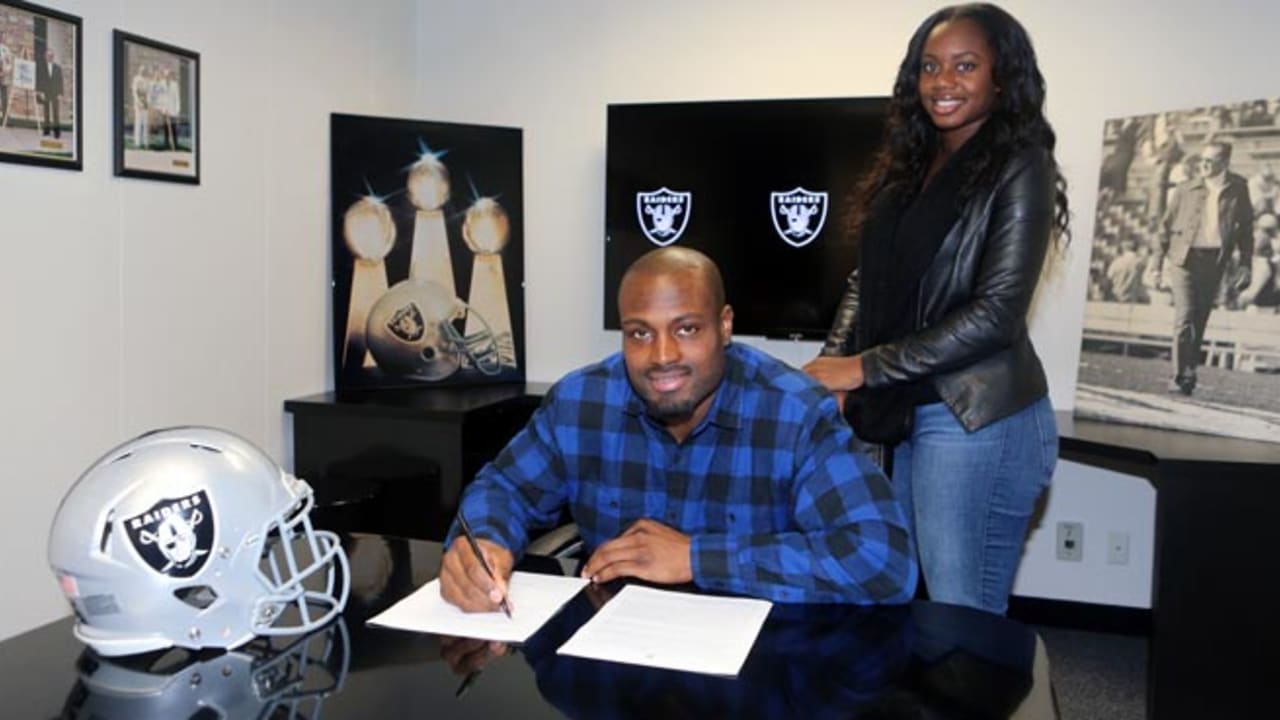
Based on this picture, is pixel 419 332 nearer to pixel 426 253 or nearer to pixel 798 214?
pixel 426 253

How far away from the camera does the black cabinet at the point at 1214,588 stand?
2.52 meters

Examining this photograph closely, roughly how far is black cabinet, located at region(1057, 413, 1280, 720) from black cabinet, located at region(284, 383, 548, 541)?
1.93m

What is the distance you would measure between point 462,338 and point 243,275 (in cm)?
81

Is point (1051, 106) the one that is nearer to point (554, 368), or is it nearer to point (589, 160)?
point (589, 160)

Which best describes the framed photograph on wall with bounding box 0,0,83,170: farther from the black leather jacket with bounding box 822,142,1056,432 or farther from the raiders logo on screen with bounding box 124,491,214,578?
the black leather jacket with bounding box 822,142,1056,432

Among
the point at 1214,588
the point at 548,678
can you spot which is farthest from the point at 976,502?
the point at 548,678

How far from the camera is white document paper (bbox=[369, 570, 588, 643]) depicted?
4.26 feet

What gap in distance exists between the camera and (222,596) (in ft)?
4.08

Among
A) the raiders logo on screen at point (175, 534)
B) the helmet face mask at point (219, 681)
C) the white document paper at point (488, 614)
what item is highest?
the raiders logo on screen at point (175, 534)

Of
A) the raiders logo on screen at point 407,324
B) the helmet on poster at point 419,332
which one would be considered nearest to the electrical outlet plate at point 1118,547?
the helmet on poster at point 419,332

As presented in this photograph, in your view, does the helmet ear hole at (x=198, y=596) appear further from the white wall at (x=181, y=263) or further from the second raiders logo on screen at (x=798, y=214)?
the second raiders logo on screen at (x=798, y=214)

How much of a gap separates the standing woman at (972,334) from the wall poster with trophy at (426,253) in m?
1.84

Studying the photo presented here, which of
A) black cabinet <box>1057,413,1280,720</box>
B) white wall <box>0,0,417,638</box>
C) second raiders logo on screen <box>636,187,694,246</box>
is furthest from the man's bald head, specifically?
second raiders logo on screen <box>636,187,694,246</box>

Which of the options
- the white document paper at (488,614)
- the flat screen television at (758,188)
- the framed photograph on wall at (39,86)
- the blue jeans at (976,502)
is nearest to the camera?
the white document paper at (488,614)
